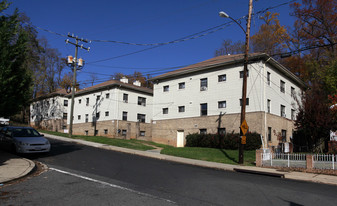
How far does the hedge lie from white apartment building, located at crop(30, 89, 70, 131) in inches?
1143

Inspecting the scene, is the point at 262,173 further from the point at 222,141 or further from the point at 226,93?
the point at 226,93

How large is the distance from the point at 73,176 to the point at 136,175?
2.20 metres

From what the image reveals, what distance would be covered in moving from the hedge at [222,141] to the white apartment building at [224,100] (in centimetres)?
122

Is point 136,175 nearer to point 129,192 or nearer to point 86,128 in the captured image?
point 129,192

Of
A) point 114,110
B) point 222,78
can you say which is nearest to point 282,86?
point 222,78

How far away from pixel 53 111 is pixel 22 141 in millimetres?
37909

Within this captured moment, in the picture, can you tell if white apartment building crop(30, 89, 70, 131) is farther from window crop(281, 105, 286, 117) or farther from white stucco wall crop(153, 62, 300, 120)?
window crop(281, 105, 286, 117)

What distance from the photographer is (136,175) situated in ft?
31.9

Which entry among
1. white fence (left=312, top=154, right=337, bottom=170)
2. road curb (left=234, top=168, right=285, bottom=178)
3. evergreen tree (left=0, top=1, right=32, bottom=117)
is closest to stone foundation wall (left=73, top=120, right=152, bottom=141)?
evergreen tree (left=0, top=1, right=32, bottom=117)

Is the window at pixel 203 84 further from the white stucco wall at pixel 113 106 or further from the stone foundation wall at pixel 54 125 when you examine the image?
the stone foundation wall at pixel 54 125

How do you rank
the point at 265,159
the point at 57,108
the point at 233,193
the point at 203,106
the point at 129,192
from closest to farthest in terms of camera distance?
the point at 129,192 < the point at 233,193 < the point at 265,159 < the point at 203,106 < the point at 57,108

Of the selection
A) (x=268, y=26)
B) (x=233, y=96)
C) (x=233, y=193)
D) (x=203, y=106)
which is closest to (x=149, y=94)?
(x=203, y=106)

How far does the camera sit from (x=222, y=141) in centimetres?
2369

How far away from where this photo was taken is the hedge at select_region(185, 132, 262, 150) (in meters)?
22.0
